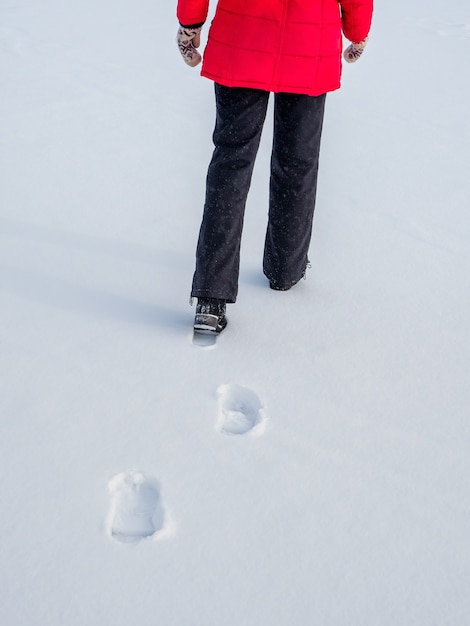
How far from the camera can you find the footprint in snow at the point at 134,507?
1.32m

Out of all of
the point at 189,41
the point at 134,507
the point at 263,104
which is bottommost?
the point at 134,507

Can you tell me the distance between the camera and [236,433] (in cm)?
156

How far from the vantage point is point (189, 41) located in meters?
1.77

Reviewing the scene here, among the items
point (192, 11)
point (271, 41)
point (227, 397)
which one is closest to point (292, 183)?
point (271, 41)

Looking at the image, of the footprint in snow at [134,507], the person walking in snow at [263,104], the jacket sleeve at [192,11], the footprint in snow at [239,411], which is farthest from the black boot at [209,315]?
the jacket sleeve at [192,11]

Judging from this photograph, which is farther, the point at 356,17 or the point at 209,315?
the point at 209,315

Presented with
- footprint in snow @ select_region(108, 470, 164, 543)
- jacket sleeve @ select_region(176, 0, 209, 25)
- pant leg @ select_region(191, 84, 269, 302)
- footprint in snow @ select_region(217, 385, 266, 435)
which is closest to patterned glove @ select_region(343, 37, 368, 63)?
pant leg @ select_region(191, 84, 269, 302)

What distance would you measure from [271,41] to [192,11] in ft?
0.64

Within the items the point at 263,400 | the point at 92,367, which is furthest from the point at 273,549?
the point at 92,367

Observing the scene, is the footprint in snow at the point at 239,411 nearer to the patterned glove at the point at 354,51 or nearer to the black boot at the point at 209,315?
the black boot at the point at 209,315

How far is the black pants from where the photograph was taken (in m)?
1.74

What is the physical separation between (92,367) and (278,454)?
517 millimetres

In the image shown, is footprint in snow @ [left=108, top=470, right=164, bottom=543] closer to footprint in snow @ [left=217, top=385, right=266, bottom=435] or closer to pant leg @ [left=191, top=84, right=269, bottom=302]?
footprint in snow @ [left=217, top=385, right=266, bottom=435]

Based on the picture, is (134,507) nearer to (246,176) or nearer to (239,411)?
(239,411)
